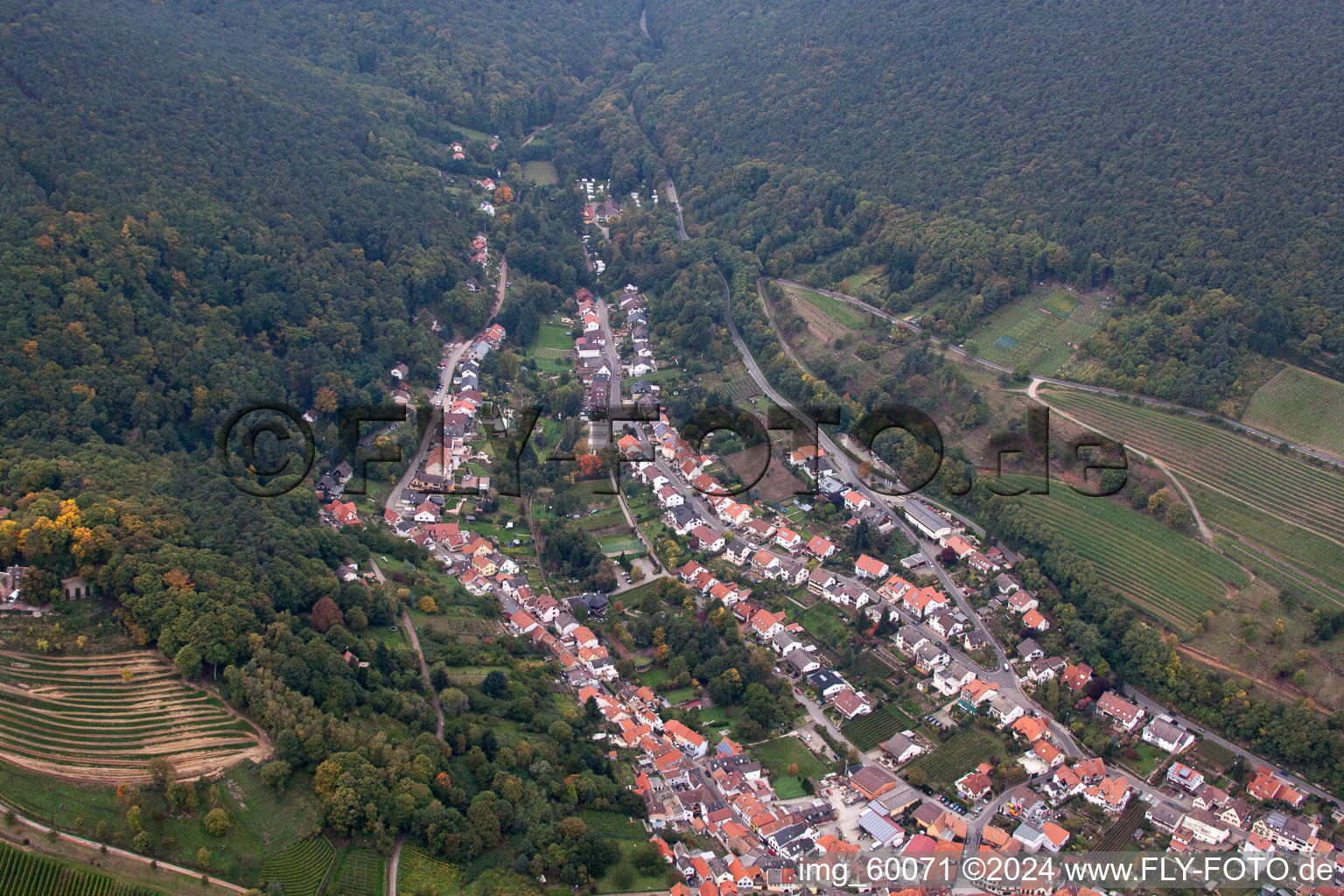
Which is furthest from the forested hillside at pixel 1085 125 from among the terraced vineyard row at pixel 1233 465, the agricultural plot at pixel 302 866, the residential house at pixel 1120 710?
the agricultural plot at pixel 302 866

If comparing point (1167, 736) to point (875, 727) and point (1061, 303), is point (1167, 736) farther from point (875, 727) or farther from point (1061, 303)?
point (1061, 303)

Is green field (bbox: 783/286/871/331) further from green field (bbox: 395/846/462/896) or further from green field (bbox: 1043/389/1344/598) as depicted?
green field (bbox: 395/846/462/896)

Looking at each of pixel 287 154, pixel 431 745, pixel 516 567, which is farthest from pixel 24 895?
pixel 287 154

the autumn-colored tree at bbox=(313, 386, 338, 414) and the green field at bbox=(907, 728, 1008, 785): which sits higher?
the autumn-colored tree at bbox=(313, 386, 338, 414)

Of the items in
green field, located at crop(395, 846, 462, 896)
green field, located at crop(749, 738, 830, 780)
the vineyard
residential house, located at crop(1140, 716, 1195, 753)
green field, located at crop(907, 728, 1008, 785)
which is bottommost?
residential house, located at crop(1140, 716, 1195, 753)

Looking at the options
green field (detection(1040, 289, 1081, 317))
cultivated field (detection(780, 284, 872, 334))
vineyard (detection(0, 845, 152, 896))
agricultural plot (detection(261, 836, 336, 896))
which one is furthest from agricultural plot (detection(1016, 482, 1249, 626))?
vineyard (detection(0, 845, 152, 896))

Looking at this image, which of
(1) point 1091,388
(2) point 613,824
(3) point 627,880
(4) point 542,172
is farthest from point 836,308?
(3) point 627,880
